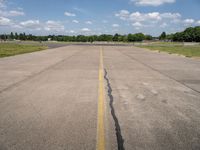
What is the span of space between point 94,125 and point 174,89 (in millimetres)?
4662

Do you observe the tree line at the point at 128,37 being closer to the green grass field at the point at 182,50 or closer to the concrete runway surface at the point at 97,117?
the green grass field at the point at 182,50

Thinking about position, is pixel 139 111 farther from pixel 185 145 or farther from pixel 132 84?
pixel 132 84

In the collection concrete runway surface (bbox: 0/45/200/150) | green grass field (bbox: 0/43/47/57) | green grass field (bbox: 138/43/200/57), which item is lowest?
green grass field (bbox: 138/43/200/57)

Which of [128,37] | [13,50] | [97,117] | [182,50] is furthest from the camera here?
[128,37]

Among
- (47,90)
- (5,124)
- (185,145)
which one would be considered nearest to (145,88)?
(47,90)

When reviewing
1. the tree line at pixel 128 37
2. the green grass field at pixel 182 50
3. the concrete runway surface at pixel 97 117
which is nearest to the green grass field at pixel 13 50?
the concrete runway surface at pixel 97 117

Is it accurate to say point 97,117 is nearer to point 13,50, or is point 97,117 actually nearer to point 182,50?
point 13,50

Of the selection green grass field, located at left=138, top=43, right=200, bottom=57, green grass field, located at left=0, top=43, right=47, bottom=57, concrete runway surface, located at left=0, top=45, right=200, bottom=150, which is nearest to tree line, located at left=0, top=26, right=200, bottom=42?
green grass field, located at left=138, top=43, right=200, bottom=57

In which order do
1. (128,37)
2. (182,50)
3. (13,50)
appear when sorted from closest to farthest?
(13,50) → (182,50) → (128,37)

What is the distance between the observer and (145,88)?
801 cm

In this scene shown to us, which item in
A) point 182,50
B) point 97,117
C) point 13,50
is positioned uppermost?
point 97,117

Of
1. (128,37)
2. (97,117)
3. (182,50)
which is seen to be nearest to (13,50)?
(97,117)

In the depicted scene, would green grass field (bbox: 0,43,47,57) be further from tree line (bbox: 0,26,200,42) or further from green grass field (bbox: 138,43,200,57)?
tree line (bbox: 0,26,200,42)

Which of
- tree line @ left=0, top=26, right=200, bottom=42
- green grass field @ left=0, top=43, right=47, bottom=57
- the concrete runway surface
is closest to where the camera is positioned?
the concrete runway surface
